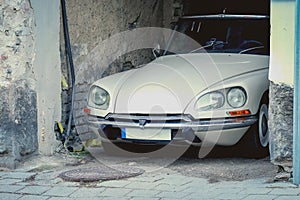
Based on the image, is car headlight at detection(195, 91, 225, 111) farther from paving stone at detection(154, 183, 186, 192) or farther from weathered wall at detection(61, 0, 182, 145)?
weathered wall at detection(61, 0, 182, 145)

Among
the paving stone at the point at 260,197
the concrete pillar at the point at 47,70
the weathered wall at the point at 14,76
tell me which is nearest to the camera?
the paving stone at the point at 260,197

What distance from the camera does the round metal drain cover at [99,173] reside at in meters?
6.09

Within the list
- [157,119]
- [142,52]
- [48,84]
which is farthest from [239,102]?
[142,52]

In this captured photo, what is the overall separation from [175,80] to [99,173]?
1.23 m

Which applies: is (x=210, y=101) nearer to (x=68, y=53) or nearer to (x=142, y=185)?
(x=142, y=185)

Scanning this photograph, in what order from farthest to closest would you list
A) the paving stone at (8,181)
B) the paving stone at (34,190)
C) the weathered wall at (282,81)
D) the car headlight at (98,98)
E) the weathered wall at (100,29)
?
the weathered wall at (100,29) < the car headlight at (98,98) < the paving stone at (8,181) < the paving stone at (34,190) < the weathered wall at (282,81)

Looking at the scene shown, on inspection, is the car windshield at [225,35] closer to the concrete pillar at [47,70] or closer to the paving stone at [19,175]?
the concrete pillar at [47,70]

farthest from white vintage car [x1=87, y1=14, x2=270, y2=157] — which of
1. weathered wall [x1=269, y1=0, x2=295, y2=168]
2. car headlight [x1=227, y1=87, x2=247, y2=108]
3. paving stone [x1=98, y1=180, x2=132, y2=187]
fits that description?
weathered wall [x1=269, y1=0, x2=295, y2=168]

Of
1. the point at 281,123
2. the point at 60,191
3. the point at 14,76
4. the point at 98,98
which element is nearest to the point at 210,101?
the point at 281,123

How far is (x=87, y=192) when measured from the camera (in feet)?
18.6

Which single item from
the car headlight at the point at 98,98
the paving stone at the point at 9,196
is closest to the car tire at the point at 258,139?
the car headlight at the point at 98,98

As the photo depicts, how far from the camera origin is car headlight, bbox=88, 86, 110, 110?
6759 millimetres

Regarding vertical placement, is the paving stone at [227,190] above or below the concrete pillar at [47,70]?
below

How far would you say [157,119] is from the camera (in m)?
6.39
